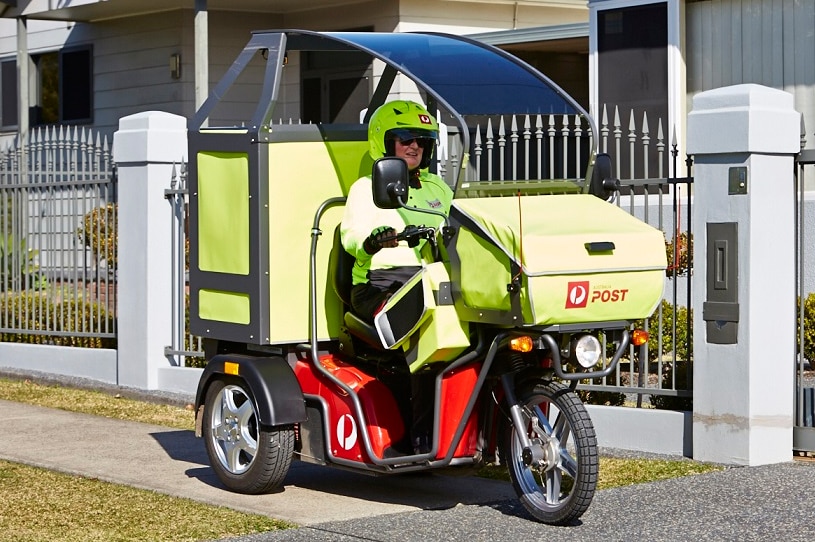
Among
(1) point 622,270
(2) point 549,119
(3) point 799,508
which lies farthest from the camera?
(2) point 549,119

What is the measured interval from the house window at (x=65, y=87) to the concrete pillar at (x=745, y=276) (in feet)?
53.0

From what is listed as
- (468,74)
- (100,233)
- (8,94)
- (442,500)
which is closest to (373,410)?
(442,500)

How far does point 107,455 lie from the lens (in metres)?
8.94

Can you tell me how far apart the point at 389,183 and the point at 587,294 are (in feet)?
3.28

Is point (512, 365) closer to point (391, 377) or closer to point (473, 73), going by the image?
point (391, 377)

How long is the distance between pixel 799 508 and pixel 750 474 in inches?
36.3

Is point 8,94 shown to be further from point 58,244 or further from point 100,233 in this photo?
point 100,233

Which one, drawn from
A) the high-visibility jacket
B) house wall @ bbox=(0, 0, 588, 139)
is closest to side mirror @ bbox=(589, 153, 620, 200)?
the high-visibility jacket

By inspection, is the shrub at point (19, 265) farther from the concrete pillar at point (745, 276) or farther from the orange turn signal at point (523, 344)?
the orange turn signal at point (523, 344)

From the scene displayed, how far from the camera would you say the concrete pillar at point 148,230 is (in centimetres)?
1173

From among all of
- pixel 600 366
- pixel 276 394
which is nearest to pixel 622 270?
pixel 276 394

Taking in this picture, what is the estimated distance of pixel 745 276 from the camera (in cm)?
822

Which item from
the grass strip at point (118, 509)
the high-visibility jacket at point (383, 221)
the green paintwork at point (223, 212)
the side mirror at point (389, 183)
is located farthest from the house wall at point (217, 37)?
the side mirror at point (389, 183)

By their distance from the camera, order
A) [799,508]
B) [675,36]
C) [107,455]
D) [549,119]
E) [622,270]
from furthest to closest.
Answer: [675,36], [107,455], [549,119], [799,508], [622,270]
